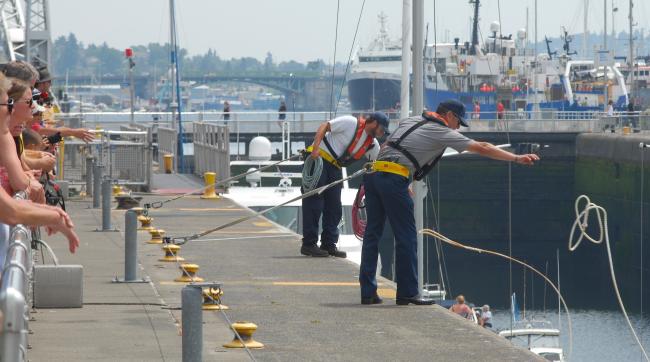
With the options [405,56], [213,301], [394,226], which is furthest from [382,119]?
[405,56]

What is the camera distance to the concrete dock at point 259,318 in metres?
9.57

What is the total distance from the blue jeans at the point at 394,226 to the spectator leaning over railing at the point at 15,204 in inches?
143

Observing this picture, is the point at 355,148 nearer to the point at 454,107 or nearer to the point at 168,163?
the point at 454,107

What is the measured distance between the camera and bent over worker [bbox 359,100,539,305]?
37.0 feet

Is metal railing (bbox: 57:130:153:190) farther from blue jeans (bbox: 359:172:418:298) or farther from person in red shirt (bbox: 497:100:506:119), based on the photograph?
person in red shirt (bbox: 497:100:506:119)

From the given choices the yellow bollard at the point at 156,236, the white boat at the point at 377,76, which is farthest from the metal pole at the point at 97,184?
the white boat at the point at 377,76

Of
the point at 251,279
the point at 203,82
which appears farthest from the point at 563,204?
the point at 203,82

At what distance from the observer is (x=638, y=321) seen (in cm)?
3556

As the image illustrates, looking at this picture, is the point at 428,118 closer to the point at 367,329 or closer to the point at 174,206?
the point at 367,329

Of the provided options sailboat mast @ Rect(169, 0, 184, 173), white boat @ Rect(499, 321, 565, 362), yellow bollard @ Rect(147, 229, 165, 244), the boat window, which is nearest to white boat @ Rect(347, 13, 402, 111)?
the boat window

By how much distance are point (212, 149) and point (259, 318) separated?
1812 centimetres

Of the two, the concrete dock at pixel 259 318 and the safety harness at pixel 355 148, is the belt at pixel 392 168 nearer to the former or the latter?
the concrete dock at pixel 259 318

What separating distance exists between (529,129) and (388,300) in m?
50.6

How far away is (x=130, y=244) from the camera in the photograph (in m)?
→ 12.5
